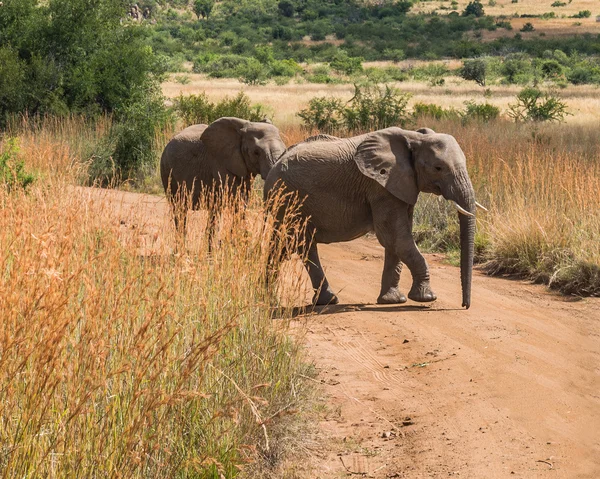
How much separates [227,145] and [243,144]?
215 mm

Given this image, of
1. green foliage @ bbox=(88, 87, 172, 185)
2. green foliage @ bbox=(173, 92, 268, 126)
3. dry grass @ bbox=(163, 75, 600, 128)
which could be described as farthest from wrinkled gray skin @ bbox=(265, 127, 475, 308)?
dry grass @ bbox=(163, 75, 600, 128)

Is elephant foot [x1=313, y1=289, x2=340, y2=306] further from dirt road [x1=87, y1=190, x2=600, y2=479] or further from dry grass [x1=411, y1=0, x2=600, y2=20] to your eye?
dry grass [x1=411, y1=0, x2=600, y2=20]

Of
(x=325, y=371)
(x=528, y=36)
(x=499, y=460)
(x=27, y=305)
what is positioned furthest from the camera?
(x=528, y=36)

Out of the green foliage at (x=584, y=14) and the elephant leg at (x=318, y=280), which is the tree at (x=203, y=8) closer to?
the green foliage at (x=584, y=14)

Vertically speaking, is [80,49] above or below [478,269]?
above

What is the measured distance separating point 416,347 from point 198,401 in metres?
3.06

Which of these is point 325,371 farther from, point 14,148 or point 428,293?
point 14,148

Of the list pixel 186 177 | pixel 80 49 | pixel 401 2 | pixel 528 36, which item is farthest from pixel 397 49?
pixel 186 177

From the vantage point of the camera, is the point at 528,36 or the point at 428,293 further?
the point at 528,36

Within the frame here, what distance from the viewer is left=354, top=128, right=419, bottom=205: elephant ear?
27.3ft

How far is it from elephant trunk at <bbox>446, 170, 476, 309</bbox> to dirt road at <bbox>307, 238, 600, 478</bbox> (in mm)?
248

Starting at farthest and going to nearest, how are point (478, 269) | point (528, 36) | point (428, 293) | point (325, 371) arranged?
point (528, 36), point (478, 269), point (428, 293), point (325, 371)

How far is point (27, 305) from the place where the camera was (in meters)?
3.46

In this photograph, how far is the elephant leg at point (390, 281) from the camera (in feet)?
28.1
